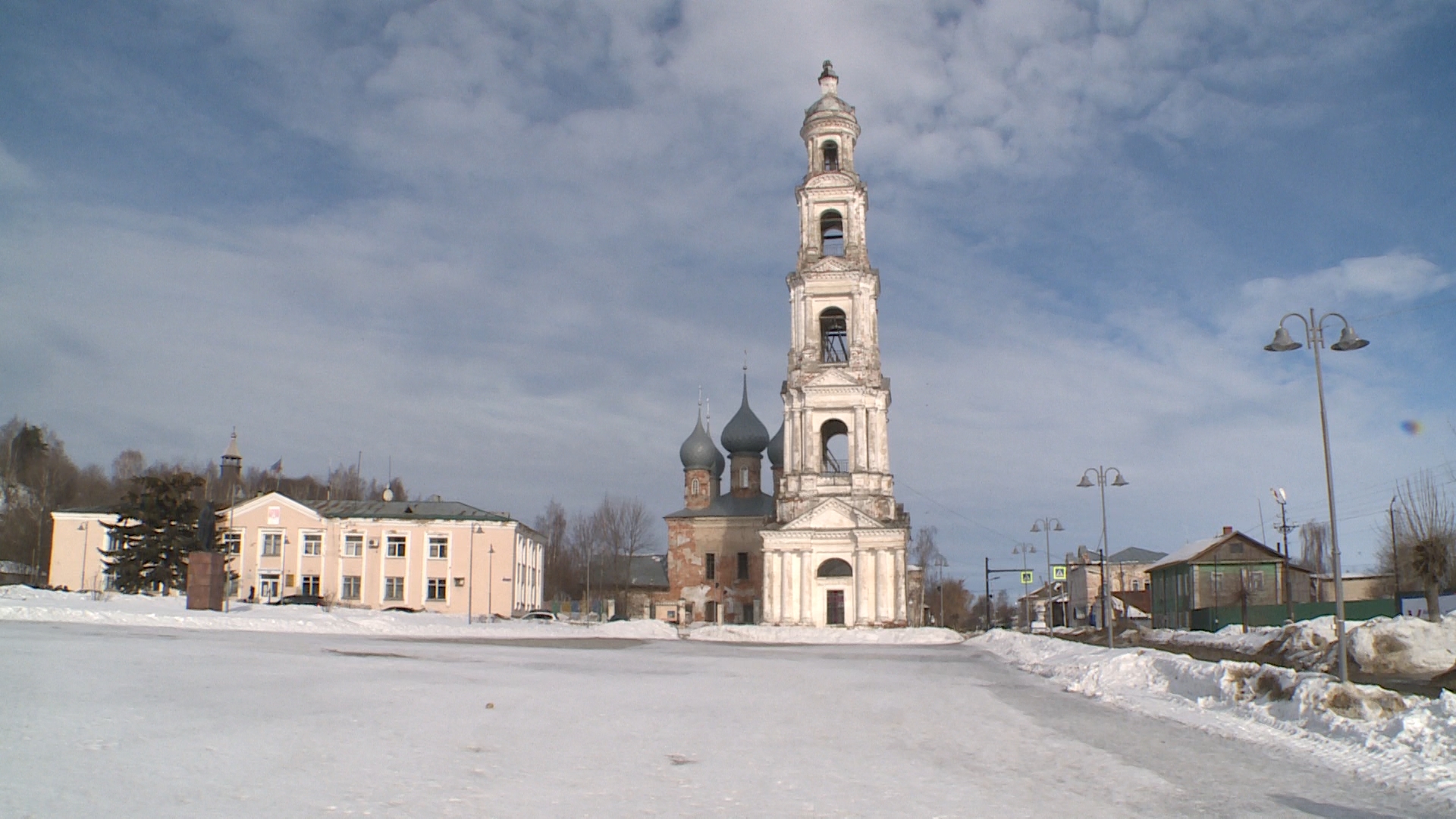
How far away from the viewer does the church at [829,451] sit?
2259 inches

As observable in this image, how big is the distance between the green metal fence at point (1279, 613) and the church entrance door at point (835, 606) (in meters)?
18.1

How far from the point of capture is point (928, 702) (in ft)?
59.1

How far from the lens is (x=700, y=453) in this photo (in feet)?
252

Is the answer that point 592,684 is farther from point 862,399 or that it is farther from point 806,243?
point 806,243

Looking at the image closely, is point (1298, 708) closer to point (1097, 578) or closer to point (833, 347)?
point (833, 347)

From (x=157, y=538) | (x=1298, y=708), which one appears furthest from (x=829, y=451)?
(x=1298, y=708)

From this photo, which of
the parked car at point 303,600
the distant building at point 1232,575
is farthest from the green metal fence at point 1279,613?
the parked car at point 303,600

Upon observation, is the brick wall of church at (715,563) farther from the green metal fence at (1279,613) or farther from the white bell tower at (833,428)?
the green metal fence at (1279,613)

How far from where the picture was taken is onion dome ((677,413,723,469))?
7688cm

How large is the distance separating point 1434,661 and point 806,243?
42.4 metres

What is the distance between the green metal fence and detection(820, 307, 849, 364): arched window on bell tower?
2290cm

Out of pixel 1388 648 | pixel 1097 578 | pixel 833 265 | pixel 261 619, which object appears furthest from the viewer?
pixel 1097 578

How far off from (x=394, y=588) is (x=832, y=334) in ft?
94.3

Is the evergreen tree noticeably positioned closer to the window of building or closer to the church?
the church
